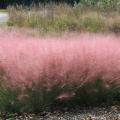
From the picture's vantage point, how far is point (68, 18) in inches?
597

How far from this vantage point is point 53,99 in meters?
5.60

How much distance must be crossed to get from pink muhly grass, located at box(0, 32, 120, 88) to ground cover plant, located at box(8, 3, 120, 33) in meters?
7.51

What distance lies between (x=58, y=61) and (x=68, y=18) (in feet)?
31.9

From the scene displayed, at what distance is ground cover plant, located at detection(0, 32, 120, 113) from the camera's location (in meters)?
5.42

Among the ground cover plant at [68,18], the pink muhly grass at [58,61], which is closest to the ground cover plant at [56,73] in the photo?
the pink muhly grass at [58,61]

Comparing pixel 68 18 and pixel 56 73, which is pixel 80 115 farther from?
pixel 68 18

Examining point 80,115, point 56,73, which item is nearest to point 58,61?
point 56,73

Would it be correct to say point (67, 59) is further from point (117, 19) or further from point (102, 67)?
point (117, 19)

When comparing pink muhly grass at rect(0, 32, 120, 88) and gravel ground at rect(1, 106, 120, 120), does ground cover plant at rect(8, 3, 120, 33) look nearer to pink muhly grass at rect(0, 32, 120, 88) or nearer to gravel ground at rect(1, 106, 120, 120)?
pink muhly grass at rect(0, 32, 120, 88)

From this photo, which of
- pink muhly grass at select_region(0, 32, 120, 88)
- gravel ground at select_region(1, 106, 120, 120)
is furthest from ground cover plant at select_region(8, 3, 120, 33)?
gravel ground at select_region(1, 106, 120, 120)

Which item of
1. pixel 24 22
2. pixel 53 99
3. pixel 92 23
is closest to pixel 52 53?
pixel 53 99

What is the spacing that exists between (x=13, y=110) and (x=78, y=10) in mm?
10832

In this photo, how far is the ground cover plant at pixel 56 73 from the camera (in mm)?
5422

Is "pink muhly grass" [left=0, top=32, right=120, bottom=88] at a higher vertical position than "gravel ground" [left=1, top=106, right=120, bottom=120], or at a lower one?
higher
